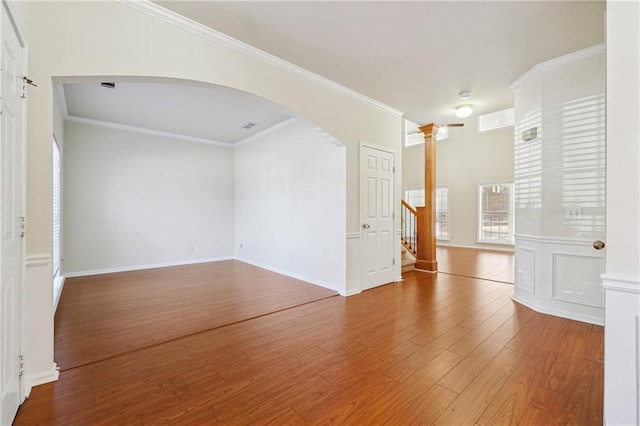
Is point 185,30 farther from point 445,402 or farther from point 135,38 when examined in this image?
point 445,402

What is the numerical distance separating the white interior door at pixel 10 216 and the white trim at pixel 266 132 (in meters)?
3.63

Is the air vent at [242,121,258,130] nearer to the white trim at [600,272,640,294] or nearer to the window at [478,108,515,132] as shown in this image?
the white trim at [600,272,640,294]

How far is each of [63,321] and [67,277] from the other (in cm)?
257

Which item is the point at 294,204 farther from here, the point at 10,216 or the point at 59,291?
the point at 10,216

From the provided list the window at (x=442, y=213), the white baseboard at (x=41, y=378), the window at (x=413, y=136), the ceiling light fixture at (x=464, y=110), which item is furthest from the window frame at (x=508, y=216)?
the white baseboard at (x=41, y=378)

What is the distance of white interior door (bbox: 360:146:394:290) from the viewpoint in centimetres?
422

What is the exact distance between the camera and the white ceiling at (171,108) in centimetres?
392

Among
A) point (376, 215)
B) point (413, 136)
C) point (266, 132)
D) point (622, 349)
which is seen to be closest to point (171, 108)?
point (266, 132)

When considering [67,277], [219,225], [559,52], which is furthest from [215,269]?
[559,52]

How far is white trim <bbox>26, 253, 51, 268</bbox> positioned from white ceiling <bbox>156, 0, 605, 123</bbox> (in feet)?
7.12

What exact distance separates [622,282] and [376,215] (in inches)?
125

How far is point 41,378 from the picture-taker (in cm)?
195

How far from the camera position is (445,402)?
1.76 m

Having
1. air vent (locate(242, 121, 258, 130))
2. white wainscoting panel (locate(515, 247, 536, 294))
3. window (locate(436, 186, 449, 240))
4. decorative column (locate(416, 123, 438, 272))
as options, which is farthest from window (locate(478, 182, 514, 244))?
air vent (locate(242, 121, 258, 130))
